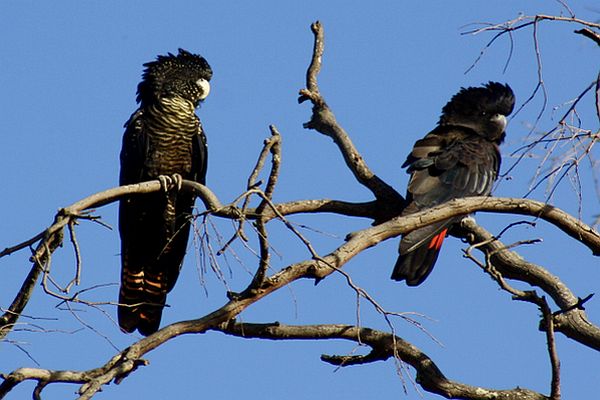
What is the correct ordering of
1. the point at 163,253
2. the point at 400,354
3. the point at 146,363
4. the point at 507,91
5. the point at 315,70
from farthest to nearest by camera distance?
the point at 507,91 < the point at 163,253 < the point at 315,70 < the point at 400,354 < the point at 146,363

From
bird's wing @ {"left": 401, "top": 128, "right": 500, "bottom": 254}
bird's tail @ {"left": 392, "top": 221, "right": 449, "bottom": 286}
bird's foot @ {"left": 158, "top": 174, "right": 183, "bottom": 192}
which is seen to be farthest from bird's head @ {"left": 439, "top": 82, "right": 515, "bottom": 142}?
bird's foot @ {"left": 158, "top": 174, "right": 183, "bottom": 192}

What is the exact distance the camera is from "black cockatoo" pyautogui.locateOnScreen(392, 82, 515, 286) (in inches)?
194

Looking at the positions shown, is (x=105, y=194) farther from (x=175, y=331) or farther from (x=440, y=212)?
(x=440, y=212)

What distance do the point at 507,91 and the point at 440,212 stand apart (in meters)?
2.41

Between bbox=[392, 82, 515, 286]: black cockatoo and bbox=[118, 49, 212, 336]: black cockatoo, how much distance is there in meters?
1.29

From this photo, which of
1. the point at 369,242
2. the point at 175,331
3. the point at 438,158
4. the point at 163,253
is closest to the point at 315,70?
the point at 438,158

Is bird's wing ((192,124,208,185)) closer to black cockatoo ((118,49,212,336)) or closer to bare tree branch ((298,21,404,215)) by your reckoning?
black cockatoo ((118,49,212,336))

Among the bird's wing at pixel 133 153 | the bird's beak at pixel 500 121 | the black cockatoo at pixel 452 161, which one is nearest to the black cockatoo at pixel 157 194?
the bird's wing at pixel 133 153

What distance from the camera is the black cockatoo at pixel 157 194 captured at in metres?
5.73

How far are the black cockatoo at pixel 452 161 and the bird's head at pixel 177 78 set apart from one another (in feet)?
4.60

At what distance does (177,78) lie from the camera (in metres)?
6.04

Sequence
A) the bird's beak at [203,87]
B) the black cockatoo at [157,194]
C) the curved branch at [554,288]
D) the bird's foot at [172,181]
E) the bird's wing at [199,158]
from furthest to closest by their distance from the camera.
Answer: the bird's beak at [203,87], the bird's wing at [199,158], the black cockatoo at [157,194], the bird's foot at [172,181], the curved branch at [554,288]

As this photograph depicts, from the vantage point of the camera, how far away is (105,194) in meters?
3.84

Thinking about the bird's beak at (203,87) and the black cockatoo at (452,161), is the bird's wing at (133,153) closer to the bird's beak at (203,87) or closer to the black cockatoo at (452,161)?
the bird's beak at (203,87)
